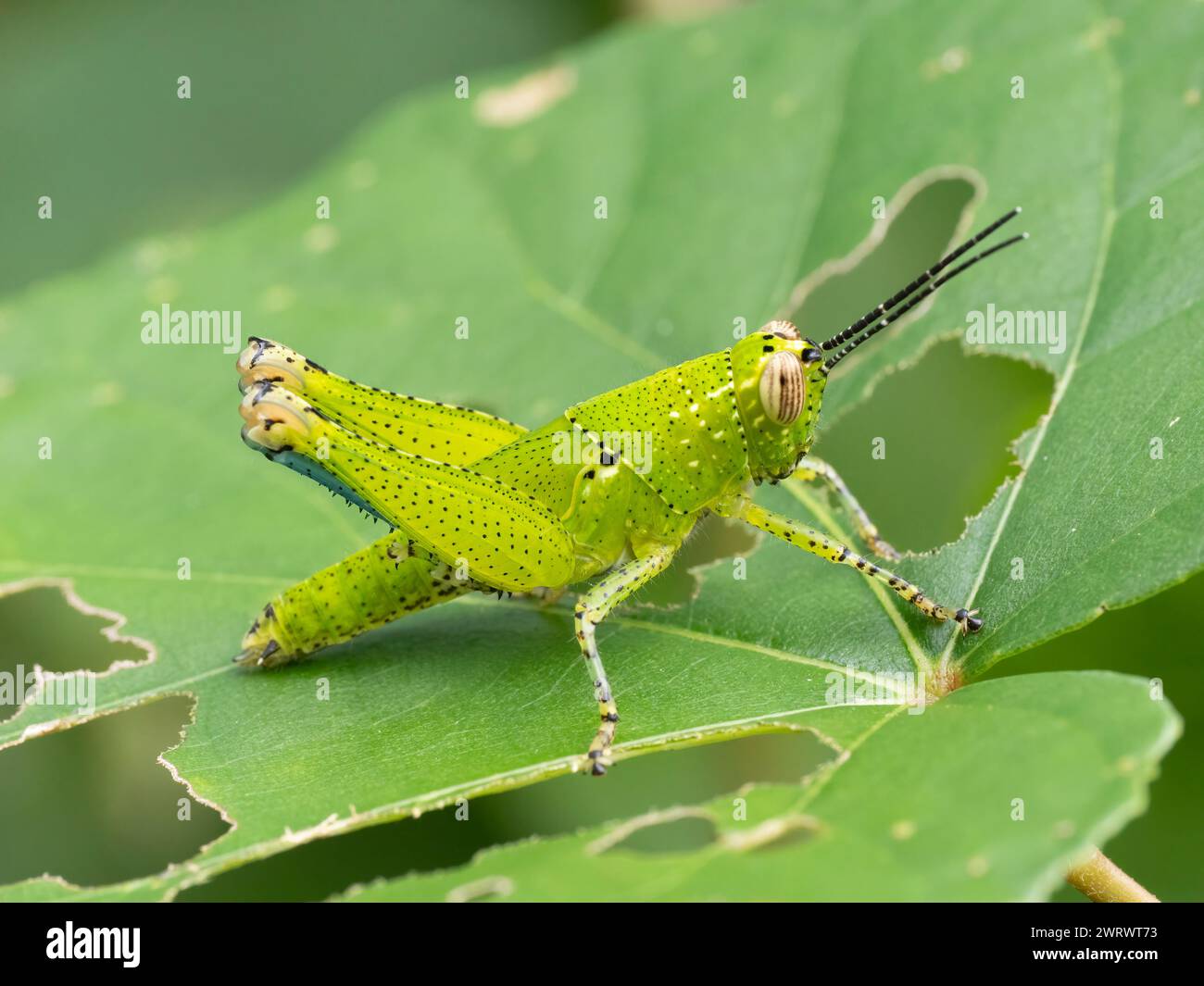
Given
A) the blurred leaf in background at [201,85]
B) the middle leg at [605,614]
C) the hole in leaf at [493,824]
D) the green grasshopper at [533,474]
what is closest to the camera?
the middle leg at [605,614]

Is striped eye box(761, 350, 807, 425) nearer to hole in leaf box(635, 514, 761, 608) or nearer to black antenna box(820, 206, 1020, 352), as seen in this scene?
black antenna box(820, 206, 1020, 352)

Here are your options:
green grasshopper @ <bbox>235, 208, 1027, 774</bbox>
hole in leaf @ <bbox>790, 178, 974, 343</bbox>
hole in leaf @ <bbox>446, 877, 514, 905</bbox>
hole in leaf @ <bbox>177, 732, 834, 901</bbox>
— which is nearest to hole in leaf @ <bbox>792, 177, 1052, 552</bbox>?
hole in leaf @ <bbox>790, 178, 974, 343</bbox>

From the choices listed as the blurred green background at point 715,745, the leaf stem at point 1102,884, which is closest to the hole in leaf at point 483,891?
the blurred green background at point 715,745

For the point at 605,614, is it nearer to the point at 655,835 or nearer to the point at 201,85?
the point at 655,835

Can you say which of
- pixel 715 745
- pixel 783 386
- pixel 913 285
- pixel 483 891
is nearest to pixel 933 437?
pixel 783 386

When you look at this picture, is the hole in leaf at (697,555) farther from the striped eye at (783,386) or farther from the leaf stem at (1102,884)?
the leaf stem at (1102,884)

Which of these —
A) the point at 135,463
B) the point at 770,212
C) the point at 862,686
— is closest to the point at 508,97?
the point at 770,212
